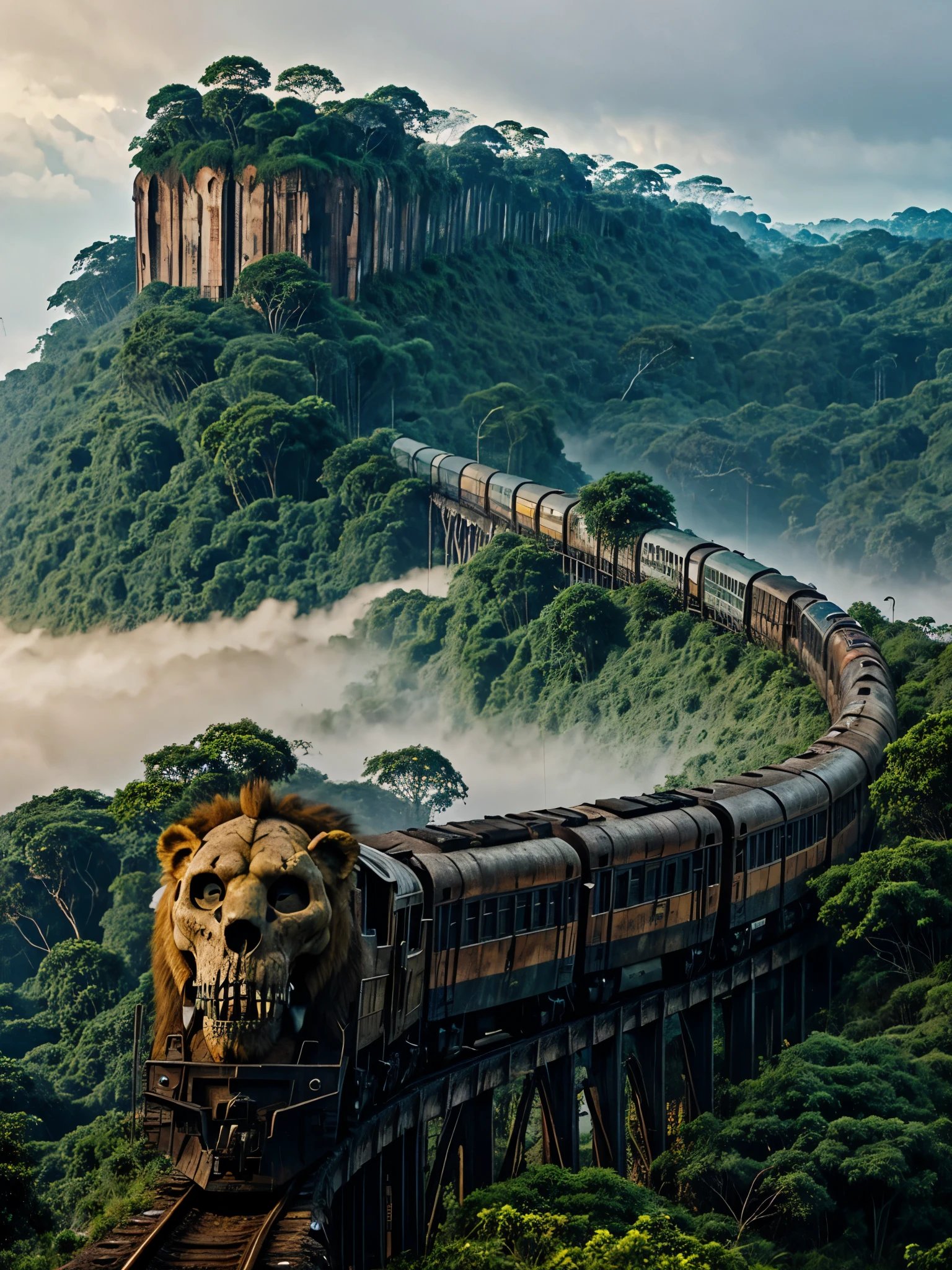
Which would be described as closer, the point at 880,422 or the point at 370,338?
the point at 370,338

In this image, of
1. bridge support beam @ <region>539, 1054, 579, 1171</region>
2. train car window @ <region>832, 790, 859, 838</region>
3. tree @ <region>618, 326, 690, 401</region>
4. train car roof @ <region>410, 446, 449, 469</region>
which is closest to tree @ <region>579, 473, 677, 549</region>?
train car roof @ <region>410, 446, 449, 469</region>

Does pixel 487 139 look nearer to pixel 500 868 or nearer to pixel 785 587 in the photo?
pixel 785 587

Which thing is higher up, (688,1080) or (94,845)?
(94,845)

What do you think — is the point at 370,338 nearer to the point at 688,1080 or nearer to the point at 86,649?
the point at 86,649

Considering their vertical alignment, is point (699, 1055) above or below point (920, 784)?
below

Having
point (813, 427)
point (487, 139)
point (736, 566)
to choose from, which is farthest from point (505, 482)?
point (487, 139)

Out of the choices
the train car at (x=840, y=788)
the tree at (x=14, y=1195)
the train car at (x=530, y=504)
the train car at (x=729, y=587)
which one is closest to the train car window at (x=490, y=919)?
the tree at (x=14, y=1195)

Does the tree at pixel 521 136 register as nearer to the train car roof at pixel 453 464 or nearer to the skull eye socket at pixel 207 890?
the train car roof at pixel 453 464

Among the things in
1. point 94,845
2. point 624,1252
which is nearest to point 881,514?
point 94,845
